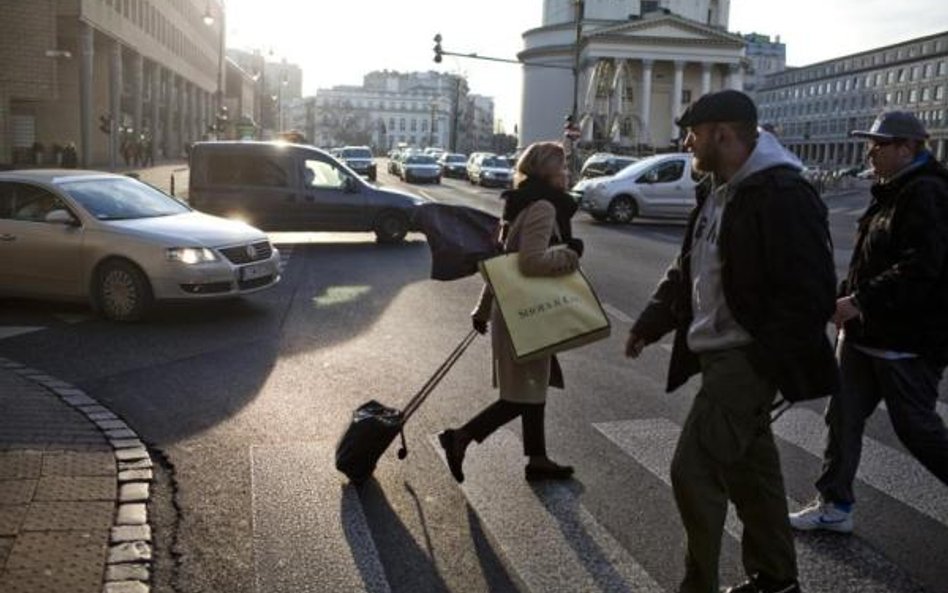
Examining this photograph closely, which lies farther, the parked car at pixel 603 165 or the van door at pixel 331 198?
the parked car at pixel 603 165

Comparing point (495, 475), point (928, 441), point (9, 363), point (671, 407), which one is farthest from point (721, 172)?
point (9, 363)

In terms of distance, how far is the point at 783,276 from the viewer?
3.04 m

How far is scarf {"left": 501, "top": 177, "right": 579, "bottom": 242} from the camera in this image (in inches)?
186

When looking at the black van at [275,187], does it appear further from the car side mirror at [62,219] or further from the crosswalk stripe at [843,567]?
the crosswalk stripe at [843,567]

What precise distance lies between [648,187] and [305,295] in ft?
46.6

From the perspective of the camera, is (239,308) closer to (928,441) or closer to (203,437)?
(203,437)

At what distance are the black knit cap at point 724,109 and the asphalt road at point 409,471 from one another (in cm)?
184

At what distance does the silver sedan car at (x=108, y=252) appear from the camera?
9703mm

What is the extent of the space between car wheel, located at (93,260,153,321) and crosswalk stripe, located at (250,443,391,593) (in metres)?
4.69

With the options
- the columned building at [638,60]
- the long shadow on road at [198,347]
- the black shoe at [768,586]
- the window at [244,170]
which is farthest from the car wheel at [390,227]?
the columned building at [638,60]

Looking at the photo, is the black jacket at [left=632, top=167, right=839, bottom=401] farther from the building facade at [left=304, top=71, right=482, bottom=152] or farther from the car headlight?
the building facade at [left=304, top=71, right=482, bottom=152]

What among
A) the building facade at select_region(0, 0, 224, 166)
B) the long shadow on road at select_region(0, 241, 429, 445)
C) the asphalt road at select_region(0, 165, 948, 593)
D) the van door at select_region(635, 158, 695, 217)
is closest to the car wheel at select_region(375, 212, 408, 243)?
the long shadow on road at select_region(0, 241, 429, 445)

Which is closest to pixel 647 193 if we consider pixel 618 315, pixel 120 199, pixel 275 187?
pixel 275 187

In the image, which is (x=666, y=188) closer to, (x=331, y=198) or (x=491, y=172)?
(x=331, y=198)
